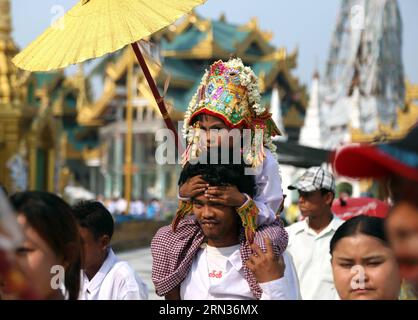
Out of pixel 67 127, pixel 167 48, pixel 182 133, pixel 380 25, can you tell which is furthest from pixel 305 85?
pixel 182 133

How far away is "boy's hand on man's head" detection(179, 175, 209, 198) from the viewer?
3643 mm

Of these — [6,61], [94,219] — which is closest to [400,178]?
[94,219]

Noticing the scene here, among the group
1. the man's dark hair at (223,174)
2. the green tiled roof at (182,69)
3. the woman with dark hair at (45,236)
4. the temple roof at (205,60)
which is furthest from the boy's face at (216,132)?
the green tiled roof at (182,69)

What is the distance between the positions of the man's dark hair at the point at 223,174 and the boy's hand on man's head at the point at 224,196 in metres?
0.02

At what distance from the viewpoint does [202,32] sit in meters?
40.2

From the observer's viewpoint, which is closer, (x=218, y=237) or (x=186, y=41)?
(x=218, y=237)

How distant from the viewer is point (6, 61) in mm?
20422

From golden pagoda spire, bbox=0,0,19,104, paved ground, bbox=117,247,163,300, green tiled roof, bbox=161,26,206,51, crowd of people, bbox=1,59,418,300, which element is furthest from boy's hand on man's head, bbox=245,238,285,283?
green tiled roof, bbox=161,26,206,51

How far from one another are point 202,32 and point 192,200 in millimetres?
36973

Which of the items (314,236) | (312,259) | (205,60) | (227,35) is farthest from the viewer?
(227,35)

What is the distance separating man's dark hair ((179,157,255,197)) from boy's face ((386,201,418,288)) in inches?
80.3

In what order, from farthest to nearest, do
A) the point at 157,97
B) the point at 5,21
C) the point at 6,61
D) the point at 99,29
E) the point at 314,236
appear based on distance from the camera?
the point at 5,21 → the point at 6,61 → the point at 314,236 → the point at 157,97 → the point at 99,29

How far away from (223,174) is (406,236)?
2103 mm

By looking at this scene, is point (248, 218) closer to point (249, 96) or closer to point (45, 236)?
point (249, 96)
